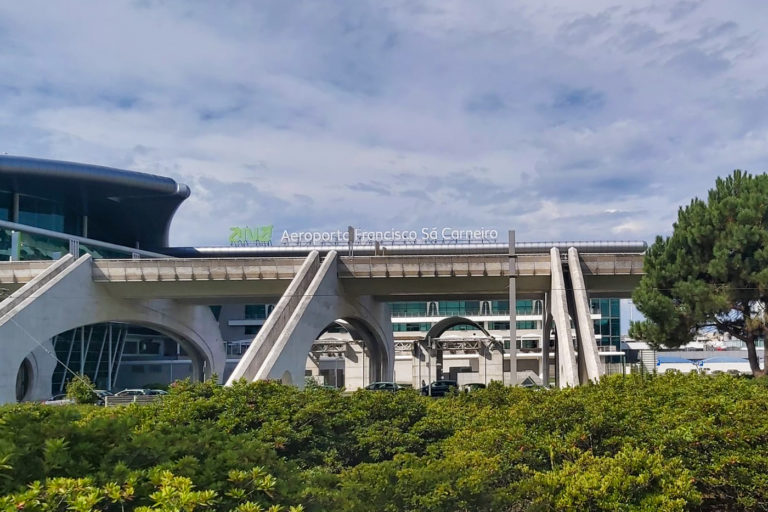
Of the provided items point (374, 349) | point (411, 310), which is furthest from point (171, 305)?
point (411, 310)

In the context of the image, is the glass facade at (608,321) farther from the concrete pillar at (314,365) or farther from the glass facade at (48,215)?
the glass facade at (48,215)

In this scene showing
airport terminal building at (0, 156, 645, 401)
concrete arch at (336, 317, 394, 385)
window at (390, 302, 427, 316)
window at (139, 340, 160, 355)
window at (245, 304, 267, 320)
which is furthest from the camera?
window at (390, 302, 427, 316)

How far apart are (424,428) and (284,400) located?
2.48 metres

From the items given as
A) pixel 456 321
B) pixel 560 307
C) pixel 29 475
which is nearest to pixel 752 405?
pixel 29 475

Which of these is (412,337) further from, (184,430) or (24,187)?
(184,430)

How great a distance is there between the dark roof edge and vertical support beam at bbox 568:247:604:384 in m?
40.2

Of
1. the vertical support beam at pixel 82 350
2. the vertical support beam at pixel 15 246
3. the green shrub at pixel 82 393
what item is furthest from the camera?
the vertical support beam at pixel 82 350

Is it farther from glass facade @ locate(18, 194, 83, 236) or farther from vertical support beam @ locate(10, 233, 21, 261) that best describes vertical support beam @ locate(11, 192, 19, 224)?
vertical support beam @ locate(10, 233, 21, 261)

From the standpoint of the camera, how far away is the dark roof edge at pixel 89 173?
2031 inches

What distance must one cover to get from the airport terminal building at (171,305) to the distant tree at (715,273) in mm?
3665

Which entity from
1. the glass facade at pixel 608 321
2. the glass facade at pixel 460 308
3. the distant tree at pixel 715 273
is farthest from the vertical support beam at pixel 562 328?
the glass facade at pixel 608 321

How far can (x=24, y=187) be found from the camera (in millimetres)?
54656

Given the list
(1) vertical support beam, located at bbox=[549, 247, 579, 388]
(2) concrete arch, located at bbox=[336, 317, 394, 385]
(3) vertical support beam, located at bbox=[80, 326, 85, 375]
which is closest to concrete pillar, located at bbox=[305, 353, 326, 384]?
(2) concrete arch, located at bbox=[336, 317, 394, 385]

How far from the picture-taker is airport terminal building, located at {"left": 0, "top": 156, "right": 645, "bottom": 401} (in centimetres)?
3488
